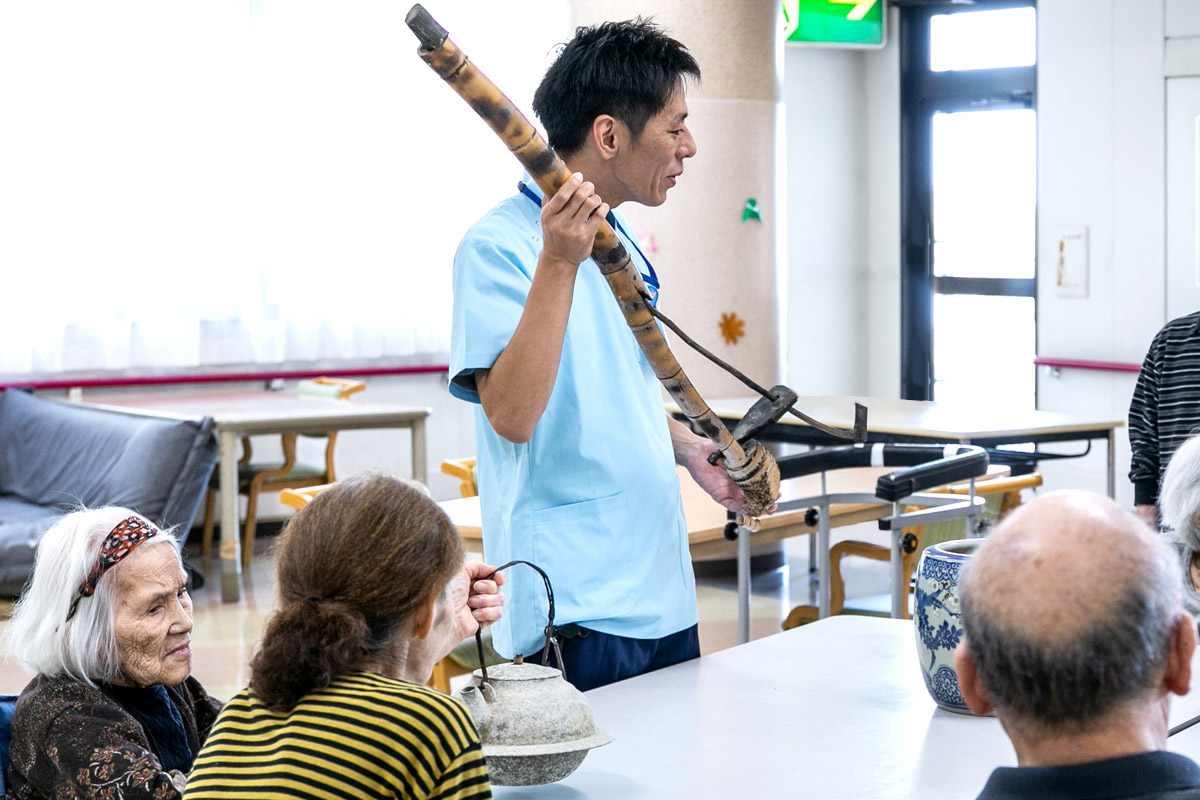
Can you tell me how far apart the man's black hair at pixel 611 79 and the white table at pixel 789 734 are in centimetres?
74

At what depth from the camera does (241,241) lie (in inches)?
292

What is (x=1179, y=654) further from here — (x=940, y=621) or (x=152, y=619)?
(x=152, y=619)

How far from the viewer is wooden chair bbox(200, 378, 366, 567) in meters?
6.63

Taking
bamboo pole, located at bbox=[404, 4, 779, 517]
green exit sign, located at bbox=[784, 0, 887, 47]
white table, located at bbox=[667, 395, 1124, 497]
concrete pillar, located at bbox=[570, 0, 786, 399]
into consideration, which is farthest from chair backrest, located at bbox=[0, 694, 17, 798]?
green exit sign, located at bbox=[784, 0, 887, 47]

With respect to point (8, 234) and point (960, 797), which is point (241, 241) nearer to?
point (8, 234)

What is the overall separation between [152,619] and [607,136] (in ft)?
2.99

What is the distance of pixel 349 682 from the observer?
140cm

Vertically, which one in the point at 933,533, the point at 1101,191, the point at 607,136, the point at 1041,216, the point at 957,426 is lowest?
the point at 933,533

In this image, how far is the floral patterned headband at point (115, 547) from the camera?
6.72 feet

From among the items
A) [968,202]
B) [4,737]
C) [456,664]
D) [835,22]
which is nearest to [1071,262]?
[968,202]

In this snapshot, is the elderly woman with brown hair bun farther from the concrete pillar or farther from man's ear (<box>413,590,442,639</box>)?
the concrete pillar

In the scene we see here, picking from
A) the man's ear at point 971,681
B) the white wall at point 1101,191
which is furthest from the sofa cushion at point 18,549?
the man's ear at point 971,681

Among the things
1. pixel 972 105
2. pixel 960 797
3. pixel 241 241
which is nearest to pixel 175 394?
pixel 241 241

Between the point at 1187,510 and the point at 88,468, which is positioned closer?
the point at 1187,510
